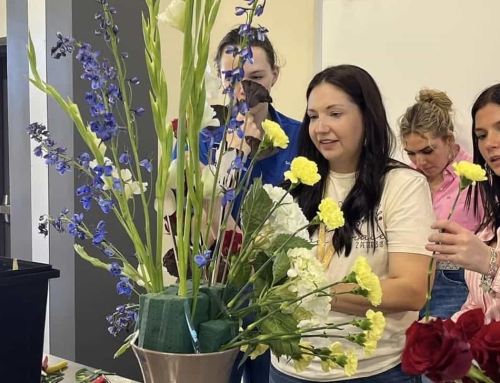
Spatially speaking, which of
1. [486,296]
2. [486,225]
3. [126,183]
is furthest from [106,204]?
[486,225]

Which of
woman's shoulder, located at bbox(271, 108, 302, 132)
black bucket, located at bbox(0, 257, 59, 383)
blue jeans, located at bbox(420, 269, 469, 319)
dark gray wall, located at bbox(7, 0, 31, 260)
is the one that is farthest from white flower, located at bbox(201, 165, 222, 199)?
dark gray wall, located at bbox(7, 0, 31, 260)

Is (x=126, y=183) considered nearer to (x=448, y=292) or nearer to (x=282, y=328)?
(x=282, y=328)

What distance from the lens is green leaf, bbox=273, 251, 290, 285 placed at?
1.91ft

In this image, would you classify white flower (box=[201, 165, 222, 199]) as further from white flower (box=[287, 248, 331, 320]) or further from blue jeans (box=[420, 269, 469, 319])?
blue jeans (box=[420, 269, 469, 319])

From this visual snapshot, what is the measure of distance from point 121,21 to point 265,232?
1.52 m

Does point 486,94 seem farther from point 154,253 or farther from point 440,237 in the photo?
point 154,253

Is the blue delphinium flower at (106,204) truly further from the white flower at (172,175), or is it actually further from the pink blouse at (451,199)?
the pink blouse at (451,199)

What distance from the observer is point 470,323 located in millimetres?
438

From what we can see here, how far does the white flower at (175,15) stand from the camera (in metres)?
0.58

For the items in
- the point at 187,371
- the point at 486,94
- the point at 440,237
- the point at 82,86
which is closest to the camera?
the point at 187,371

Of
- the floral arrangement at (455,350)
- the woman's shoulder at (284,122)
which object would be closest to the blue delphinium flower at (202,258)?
the floral arrangement at (455,350)

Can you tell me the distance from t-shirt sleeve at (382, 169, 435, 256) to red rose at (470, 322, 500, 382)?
616 millimetres

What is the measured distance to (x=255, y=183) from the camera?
615 millimetres

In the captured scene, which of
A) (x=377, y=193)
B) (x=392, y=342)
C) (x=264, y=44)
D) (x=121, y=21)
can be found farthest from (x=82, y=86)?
(x=392, y=342)
